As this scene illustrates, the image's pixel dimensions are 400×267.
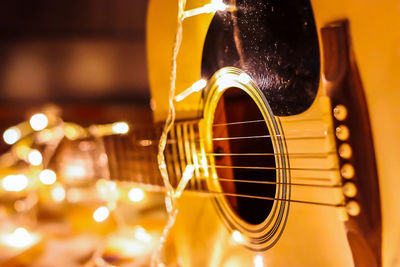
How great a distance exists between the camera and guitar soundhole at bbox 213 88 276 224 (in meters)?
0.59

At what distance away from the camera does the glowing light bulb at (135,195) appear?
4.00ft

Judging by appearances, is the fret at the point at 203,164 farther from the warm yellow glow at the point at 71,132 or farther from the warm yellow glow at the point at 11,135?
the warm yellow glow at the point at 11,135

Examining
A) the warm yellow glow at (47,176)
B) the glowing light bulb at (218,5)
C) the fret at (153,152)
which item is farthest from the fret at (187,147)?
the warm yellow glow at (47,176)

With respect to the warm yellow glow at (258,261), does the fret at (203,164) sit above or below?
above

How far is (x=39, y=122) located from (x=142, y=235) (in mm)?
726

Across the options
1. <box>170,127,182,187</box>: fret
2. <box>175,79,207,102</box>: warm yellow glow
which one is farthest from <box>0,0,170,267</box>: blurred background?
<box>175,79,207,102</box>: warm yellow glow

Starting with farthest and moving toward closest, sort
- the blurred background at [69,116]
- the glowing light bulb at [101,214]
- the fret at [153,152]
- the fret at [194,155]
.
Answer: the glowing light bulb at [101,214] → the blurred background at [69,116] → the fret at [153,152] → the fret at [194,155]

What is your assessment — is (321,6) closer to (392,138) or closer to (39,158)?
(392,138)

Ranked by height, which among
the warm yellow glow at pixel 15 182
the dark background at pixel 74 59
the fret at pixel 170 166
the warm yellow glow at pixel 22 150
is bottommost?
the warm yellow glow at pixel 15 182

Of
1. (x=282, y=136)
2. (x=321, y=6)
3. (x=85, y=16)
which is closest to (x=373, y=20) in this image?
(x=321, y=6)

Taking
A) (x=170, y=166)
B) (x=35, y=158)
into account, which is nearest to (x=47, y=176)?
(x=35, y=158)

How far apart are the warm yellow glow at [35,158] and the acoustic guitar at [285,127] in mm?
734

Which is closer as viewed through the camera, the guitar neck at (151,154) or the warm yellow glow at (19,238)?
the guitar neck at (151,154)

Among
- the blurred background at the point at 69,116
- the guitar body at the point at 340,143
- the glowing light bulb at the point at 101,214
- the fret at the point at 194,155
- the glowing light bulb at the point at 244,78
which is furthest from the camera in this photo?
the glowing light bulb at the point at 101,214
